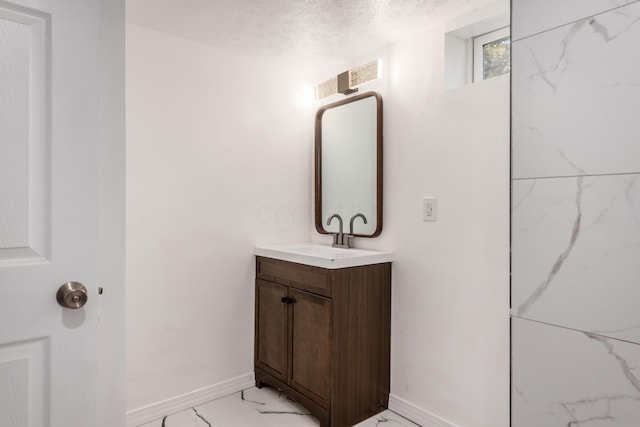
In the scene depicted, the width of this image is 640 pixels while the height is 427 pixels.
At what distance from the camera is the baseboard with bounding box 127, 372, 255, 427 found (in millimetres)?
2090

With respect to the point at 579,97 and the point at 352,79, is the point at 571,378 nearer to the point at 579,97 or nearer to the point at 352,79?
the point at 579,97

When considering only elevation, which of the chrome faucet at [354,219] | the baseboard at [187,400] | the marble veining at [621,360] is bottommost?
the baseboard at [187,400]

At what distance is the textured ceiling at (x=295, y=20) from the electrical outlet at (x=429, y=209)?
89 centimetres

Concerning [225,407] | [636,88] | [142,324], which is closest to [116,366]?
[142,324]

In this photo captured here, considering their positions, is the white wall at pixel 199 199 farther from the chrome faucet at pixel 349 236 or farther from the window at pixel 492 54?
the window at pixel 492 54

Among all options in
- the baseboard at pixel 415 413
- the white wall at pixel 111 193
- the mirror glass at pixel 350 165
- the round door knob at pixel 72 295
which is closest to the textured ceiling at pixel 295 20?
the mirror glass at pixel 350 165

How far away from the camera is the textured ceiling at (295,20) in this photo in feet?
6.05

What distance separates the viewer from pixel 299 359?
2189 mm

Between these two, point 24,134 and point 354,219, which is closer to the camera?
point 24,134

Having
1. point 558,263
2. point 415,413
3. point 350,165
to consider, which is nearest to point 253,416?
point 415,413

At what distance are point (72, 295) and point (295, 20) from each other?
160 cm

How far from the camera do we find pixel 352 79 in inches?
96.7

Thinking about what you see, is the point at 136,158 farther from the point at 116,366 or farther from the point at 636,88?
the point at 636,88

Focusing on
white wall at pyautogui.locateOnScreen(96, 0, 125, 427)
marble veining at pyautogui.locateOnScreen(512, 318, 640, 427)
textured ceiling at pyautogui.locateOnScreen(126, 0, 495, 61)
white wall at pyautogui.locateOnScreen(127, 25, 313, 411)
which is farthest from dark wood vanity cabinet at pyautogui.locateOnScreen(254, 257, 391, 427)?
textured ceiling at pyautogui.locateOnScreen(126, 0, 495, 61)
